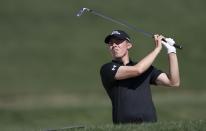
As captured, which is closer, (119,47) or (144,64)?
(144,64)

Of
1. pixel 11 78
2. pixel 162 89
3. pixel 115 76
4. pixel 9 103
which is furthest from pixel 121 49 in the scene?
pixel 11 78

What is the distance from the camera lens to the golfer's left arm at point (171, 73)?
11.3m

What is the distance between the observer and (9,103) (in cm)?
3609

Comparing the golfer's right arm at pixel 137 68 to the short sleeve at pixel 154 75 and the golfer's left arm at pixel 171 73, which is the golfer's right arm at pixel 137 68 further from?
the short sleeve at pixel 154 75

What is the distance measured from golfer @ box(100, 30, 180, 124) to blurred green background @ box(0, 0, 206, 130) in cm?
2245

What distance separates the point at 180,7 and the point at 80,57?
9030 millimetres

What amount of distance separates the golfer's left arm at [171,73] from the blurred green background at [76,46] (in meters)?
22.3

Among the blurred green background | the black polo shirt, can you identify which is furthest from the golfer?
the blurred green background

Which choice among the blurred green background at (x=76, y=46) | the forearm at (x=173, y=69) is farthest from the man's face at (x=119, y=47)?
the blurred green background at (x=76, y=46)

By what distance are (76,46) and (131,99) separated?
39553 mm

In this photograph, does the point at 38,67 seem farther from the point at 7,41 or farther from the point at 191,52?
the point at 191,52

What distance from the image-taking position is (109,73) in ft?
37.0

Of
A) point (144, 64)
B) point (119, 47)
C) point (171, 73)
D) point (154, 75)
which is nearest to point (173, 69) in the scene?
point (171, 73)

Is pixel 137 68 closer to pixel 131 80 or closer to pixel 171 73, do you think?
pixel 131 80
